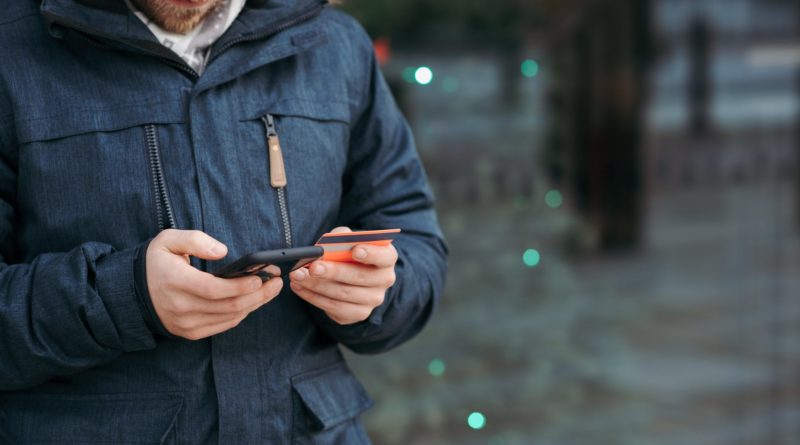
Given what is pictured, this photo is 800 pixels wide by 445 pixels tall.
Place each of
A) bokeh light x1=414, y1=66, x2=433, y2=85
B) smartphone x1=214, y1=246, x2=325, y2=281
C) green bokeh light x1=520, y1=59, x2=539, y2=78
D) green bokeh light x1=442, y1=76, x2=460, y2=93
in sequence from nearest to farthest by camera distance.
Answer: smartphone x1=214, y1=246, x2=325, y2=281, bokeh light x1=414, y1=66, x2=433, y2=85, green bokeh light x1=442, y1=76, x2=460, y2=93, green bokeh light x1=520, y1=59, x2=539, y2=78

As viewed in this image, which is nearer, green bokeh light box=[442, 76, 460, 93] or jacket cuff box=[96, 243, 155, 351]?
jacket cuff box=[96, 243, 155, 351]

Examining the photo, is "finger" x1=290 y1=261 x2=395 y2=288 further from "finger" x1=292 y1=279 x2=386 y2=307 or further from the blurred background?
the blurred background

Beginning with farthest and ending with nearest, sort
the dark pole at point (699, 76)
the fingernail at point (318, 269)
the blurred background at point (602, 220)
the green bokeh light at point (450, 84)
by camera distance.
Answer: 1. the dark pole at point (699, 76)
2. the blurred background at point (602, 220)
3. the green bokeh light at point (450, 84)
4. the fingernail at point (318, 269)

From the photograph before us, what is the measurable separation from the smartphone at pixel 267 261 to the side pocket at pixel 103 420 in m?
0.23

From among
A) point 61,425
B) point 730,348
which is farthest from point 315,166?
point 730,348

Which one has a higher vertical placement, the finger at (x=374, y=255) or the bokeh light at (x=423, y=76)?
the finger at (x=374, y=255)

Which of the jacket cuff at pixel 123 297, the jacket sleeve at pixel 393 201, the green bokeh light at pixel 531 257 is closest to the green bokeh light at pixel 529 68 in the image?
the green bokeh light at pixel 531 257

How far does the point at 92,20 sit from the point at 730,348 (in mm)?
3889

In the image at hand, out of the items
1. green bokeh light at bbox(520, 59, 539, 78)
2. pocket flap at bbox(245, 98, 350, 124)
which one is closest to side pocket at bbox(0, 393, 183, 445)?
pocket flap at bbox(245, 98, 350, 124)

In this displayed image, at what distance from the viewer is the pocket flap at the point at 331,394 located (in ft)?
4.94

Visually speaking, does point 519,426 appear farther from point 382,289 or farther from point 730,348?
point 382,289

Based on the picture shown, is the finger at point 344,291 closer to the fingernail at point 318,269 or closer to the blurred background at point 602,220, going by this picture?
the fingernail at point 318,269

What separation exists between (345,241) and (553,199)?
9.15 ft

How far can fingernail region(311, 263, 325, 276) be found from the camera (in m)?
1.36
